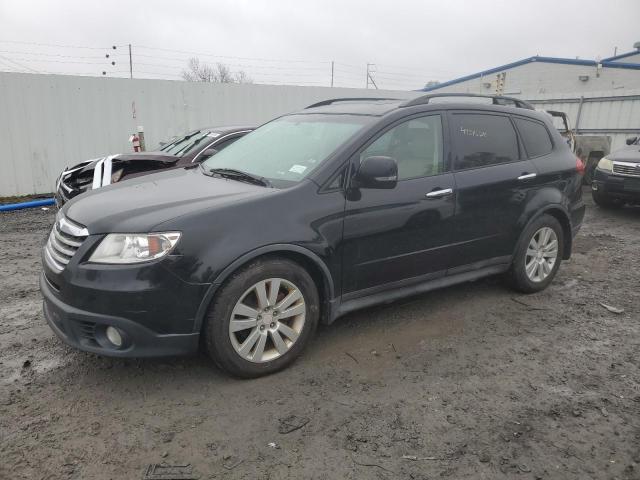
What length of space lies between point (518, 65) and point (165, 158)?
861 inches

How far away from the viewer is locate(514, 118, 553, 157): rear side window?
14.9 ft

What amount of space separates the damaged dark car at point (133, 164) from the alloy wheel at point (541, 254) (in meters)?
4.38

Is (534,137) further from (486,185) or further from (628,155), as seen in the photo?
(628,155)

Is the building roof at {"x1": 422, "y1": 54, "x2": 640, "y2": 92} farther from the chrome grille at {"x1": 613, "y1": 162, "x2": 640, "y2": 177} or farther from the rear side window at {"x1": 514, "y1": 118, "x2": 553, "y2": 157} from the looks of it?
the rear side window at {"x1": 514, "y1": 118, "x2": 553, "y2": 157}

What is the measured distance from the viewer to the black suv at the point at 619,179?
27.0 feet

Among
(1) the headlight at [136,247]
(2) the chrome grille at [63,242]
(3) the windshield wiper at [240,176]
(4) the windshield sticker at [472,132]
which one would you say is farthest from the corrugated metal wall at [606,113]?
(2) the chrome grille at [63,242]

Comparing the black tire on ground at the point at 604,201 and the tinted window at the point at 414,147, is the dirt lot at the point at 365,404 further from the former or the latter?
the black tire on ground at the point at 604,201

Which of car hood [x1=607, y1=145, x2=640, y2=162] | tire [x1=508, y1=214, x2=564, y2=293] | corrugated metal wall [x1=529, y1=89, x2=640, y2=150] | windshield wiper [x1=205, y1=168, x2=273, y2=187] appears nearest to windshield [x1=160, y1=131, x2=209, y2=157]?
windshield wiper [x1=205, y1=168, x2=273, y2=187]

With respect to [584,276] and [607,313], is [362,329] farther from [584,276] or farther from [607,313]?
[584,276]

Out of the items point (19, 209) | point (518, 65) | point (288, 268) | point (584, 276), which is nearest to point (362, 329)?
point (288, 268)

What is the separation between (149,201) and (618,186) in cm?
814

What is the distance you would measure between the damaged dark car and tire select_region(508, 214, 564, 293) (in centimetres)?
433

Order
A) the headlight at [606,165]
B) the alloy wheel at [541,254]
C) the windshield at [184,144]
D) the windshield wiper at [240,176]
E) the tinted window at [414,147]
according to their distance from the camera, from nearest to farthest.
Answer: the windshield wiper at [240,176], the tinted window at [414,147], the alloy wheel at [541,254], the windshield at [184,144], the headlight at [606,165]

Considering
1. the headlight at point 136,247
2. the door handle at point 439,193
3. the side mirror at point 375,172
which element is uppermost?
the side mirror at point 375,172
